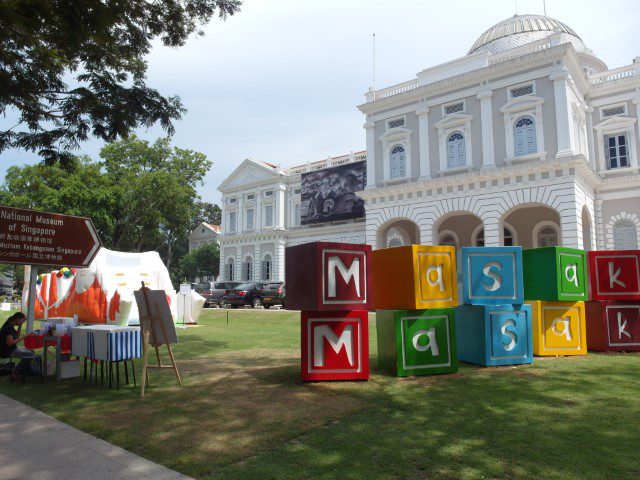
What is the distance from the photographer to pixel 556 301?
333 inches

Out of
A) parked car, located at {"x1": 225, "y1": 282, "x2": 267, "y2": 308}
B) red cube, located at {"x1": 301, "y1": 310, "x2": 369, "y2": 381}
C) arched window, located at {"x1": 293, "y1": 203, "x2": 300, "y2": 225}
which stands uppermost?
arched window, located at {"x1": 293, "y1": 203, "x2": 300, "y2": 225}

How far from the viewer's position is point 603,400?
207 inches

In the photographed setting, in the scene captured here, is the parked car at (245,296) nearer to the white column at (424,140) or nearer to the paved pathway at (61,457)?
the white column at (424,140)

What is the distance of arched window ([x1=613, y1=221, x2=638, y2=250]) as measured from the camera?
22906 millimetres

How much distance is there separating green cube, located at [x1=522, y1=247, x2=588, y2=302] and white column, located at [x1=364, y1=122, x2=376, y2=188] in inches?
728

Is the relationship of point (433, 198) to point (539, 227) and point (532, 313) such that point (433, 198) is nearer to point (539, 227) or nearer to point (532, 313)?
point (539, 227)

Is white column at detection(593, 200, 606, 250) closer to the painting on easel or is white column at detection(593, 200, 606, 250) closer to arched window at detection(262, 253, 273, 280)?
the painting on easel

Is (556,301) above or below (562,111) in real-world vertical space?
below

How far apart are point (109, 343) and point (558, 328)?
7.32 metres

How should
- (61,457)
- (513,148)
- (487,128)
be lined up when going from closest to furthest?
(61,457) → (513,148) → (487,128)

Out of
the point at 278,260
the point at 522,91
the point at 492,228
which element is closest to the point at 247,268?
the point at 278,260

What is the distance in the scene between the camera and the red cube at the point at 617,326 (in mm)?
8953

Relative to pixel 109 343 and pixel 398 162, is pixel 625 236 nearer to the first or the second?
pixel 398 162

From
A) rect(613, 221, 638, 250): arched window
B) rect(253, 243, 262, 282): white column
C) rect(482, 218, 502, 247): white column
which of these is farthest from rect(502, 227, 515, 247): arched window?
rect(253, 243, 262, 282): white column
